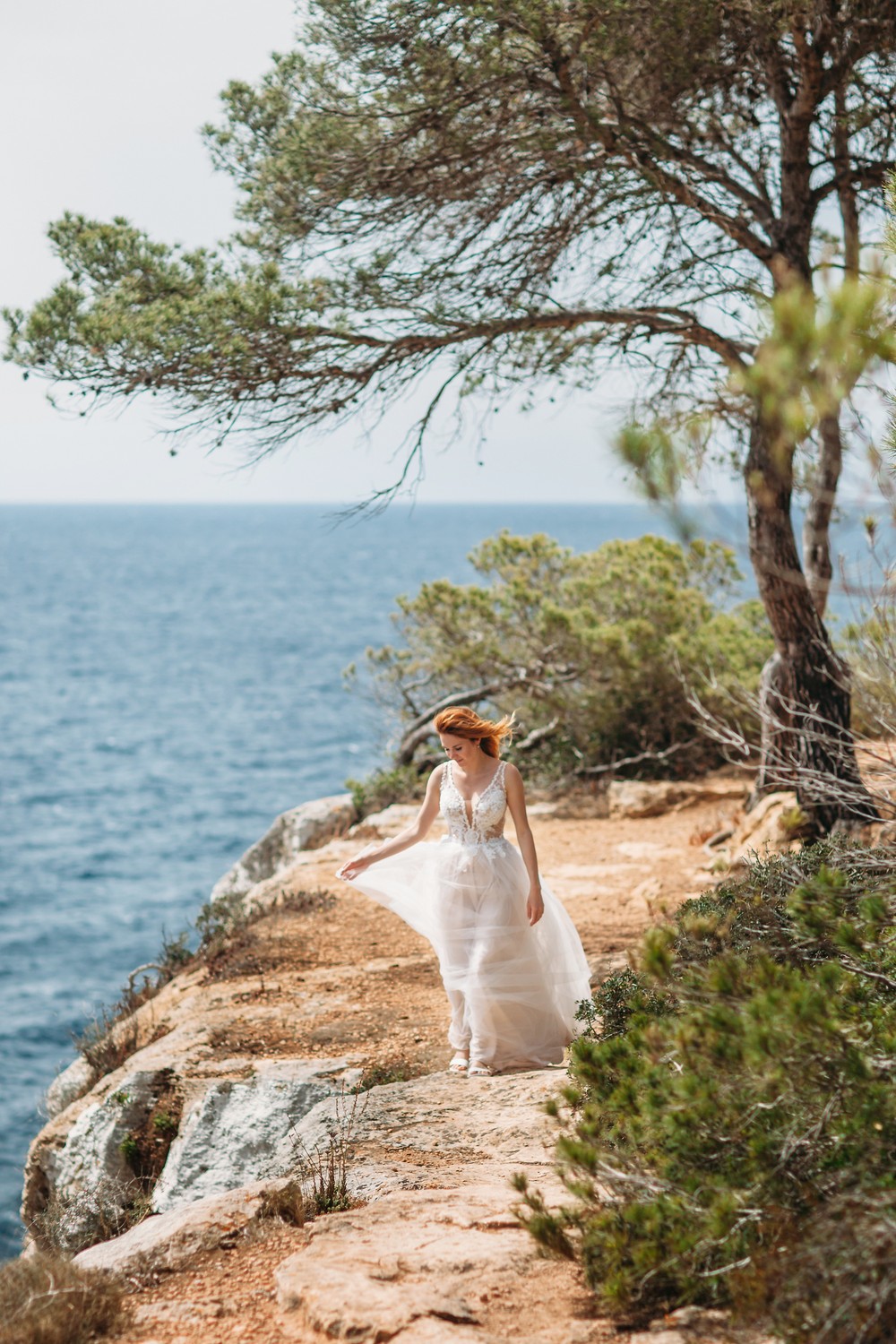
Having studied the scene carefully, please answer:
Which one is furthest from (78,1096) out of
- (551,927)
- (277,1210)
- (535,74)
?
(535,74)

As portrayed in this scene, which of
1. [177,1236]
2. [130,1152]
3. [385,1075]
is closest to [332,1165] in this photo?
[177,1236]

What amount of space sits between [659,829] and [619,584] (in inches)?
149

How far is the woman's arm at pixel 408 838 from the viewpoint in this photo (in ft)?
21.2

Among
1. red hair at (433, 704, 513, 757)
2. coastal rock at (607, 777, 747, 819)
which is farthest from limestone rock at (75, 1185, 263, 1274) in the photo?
coastal rock at (607, 777, 747, 819)

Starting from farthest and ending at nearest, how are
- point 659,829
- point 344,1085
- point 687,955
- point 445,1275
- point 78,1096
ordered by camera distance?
point 659,829 < point 78,1096 < point 344,1085 < point 687,955 < point 445,1275

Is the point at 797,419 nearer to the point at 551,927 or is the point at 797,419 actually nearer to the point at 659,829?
the point at 551,927

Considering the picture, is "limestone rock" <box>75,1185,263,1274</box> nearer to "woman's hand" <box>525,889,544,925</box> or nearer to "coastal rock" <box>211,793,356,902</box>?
"woman's hand" <box>525,889,544,925</box>

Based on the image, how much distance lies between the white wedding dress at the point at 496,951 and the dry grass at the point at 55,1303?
2.79 m

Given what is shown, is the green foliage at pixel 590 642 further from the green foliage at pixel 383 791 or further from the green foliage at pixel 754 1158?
the green foliage at pixel 754 1158

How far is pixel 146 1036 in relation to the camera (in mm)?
8070

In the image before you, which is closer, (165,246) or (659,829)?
(165,246)

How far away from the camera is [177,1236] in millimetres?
4066

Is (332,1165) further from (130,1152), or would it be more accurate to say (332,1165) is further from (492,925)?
(130,1152)

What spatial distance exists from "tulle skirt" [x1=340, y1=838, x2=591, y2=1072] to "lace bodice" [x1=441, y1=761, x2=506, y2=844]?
0.16 ft
